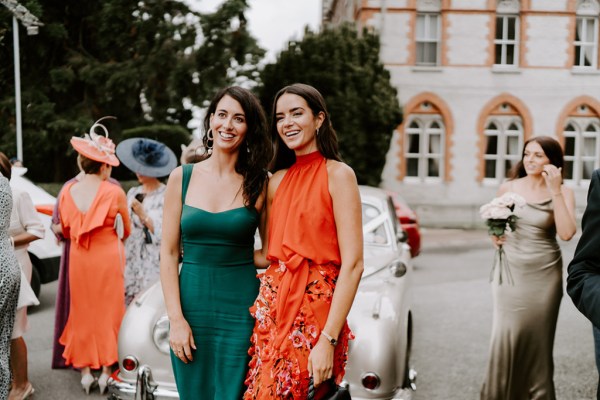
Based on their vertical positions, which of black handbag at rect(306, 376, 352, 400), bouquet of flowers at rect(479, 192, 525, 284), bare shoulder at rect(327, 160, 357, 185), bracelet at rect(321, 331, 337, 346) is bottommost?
black handbag at rect(306, 376, 352, 400)

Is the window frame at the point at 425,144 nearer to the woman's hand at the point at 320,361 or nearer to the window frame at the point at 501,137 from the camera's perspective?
the window frame at the point at 501,137

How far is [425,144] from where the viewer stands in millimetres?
22844

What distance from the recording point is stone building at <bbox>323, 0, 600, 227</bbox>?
2247 centimetres

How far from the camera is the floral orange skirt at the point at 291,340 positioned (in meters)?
2.29

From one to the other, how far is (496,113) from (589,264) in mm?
22195

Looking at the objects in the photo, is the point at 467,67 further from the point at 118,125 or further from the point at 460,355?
the point at 460,355

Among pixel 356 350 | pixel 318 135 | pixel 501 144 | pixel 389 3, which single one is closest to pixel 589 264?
pixel 318 135

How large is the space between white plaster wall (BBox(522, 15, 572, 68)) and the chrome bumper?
892 inches

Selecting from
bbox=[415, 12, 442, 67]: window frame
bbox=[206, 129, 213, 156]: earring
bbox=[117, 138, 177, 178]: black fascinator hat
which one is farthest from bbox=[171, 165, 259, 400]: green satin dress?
bbox=[415, 12, 442, 67]: window frame

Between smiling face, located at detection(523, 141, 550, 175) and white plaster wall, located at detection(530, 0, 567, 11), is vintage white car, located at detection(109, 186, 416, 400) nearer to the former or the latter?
smiling face, located at detection(523, 141, 550, 175)

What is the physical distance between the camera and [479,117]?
22594 mm

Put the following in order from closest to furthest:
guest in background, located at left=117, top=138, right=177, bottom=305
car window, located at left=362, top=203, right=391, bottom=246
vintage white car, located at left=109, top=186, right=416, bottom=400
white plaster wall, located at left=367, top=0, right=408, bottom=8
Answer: vintage white car, located at left=109, top=186, right=416, bottom=400
car window, located at left=362, top=203, right=391, bottom=246
guest in background, located at left=117, top=138, right=177, bottom=305
white plaster wall, located at left=367, top=0, right=408, bottom=8

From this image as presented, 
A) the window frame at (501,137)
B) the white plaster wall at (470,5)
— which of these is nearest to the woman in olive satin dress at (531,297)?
the window frame at (501,137)

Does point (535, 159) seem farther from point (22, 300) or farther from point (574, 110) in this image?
point (574, 110)
